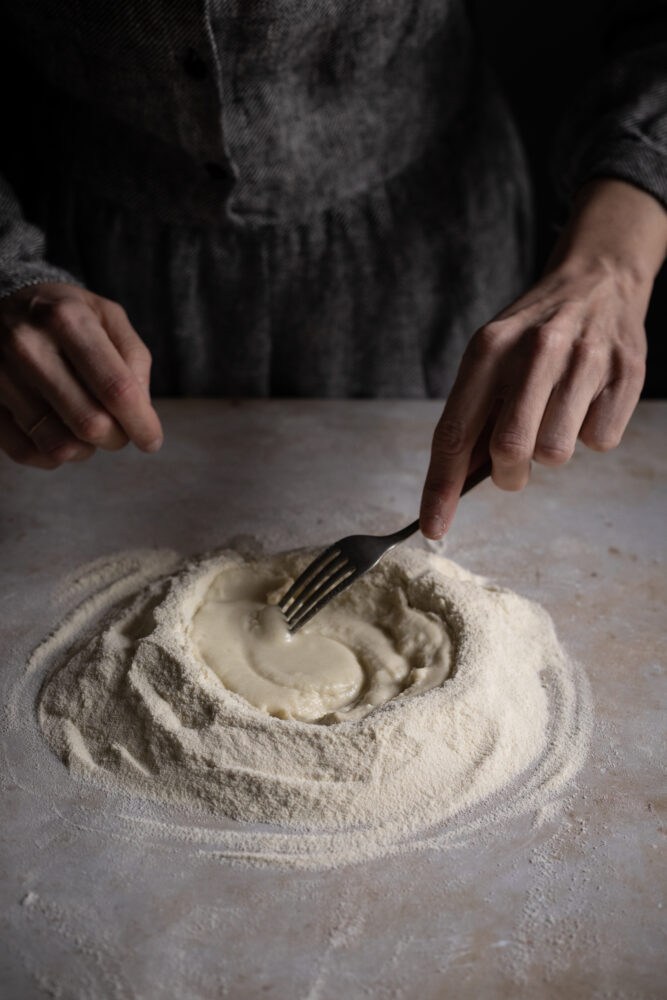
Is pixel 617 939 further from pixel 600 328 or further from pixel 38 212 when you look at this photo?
pixel 38 212

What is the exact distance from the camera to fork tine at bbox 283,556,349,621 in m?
1.03

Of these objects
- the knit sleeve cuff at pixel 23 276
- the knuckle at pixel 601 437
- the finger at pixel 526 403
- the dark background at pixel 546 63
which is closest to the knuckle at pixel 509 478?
the finger at pixel 526 403

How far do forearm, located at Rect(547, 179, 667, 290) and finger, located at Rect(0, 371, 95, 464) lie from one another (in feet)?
2.37

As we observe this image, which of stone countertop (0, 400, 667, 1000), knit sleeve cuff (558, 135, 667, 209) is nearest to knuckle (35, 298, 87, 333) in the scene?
stone countertop (0, 400, 667, 1000)

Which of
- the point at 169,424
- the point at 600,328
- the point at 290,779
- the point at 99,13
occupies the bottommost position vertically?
the point at 169,424

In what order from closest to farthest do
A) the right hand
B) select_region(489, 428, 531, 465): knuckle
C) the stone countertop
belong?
1. the stone countertop
2. select_region(489, 428, 531, 465): knuckle
3. the right hand

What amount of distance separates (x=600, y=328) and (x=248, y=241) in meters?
0.76

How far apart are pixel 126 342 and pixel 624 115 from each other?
0.89m

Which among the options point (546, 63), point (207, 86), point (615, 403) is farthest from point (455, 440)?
point (546, 63)

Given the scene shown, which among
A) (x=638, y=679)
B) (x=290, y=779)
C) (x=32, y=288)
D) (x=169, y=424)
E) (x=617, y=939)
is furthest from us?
(x=169, y=424)

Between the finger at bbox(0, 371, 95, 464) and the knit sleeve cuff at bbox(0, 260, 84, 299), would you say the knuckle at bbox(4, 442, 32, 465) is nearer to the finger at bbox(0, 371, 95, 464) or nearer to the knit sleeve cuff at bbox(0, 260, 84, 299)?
the finger at bbox(0, 371, 95, 464)

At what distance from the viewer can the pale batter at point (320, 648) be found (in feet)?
3.11

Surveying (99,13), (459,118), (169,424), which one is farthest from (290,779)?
(459,118)

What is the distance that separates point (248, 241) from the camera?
156 centimetres
